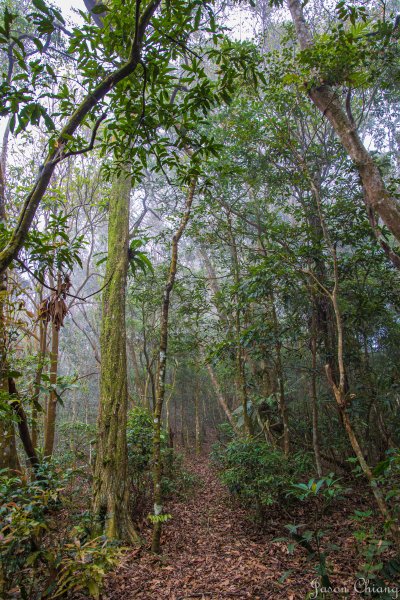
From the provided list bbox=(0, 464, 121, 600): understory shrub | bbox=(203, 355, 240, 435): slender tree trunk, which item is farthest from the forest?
bbox=(203, 355, 240, 435): slender tree trunk

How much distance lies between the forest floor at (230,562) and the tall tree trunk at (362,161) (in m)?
3.27

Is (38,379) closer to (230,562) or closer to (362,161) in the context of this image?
(230,562)

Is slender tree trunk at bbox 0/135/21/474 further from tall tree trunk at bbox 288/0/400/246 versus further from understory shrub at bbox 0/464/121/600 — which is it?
tall tree trunk at bbox 288/0/400/246

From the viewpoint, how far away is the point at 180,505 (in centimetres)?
665

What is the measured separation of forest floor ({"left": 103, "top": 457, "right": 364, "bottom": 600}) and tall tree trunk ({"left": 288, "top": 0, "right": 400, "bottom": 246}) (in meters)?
3.27

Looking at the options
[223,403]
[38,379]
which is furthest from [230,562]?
[223,403]

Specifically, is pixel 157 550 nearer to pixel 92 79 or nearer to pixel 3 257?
pixel 3 257

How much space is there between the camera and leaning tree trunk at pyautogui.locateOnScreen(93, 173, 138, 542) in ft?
14.5

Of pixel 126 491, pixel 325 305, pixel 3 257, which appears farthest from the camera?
pixel 325 305

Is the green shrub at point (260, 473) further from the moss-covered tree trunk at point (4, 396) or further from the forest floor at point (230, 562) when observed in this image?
the moss-covered tree trunk at point (4, 396)

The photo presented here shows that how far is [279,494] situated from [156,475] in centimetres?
202

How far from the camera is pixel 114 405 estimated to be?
4.91 metres

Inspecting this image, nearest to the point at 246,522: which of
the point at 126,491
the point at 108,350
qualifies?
the point at 126,491

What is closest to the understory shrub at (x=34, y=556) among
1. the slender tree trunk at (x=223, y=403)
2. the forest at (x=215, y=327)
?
the forest at (x=215, y=327)
